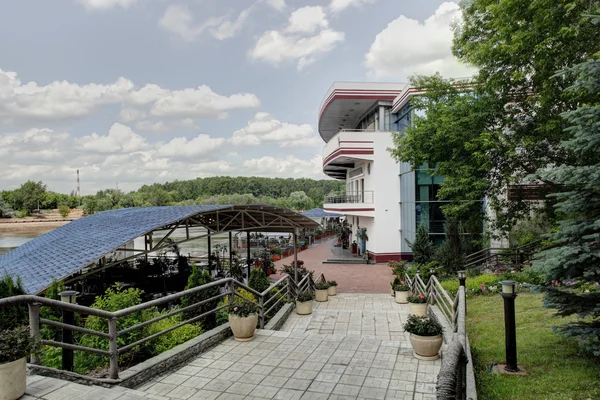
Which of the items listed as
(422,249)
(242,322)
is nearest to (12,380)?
(242,322)

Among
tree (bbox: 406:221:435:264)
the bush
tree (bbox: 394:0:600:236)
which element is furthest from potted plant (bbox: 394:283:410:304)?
the bush

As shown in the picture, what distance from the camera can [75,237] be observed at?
1057 centimetres

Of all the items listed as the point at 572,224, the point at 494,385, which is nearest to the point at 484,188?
the point at 572,224

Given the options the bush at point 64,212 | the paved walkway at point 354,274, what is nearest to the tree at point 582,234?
the paved walkway at point 354,274

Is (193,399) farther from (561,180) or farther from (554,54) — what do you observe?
(554,54)

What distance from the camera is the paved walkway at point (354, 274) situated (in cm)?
1647

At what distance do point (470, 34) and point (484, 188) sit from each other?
5.33 meters

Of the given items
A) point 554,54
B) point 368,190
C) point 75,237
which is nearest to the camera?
point 554,54

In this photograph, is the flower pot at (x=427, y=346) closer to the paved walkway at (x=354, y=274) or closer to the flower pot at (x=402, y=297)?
the flower pot at (x=402, y=297)

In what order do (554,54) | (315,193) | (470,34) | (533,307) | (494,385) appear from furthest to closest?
1. (315,193)
2. (470,34)
3. (554,54)
4. (533,307)
5. (494,385)

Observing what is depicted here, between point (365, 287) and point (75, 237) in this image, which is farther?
point (365, 287)

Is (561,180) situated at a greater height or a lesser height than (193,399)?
greater

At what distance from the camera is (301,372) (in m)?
5.35

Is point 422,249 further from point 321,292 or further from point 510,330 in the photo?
point 510,330
